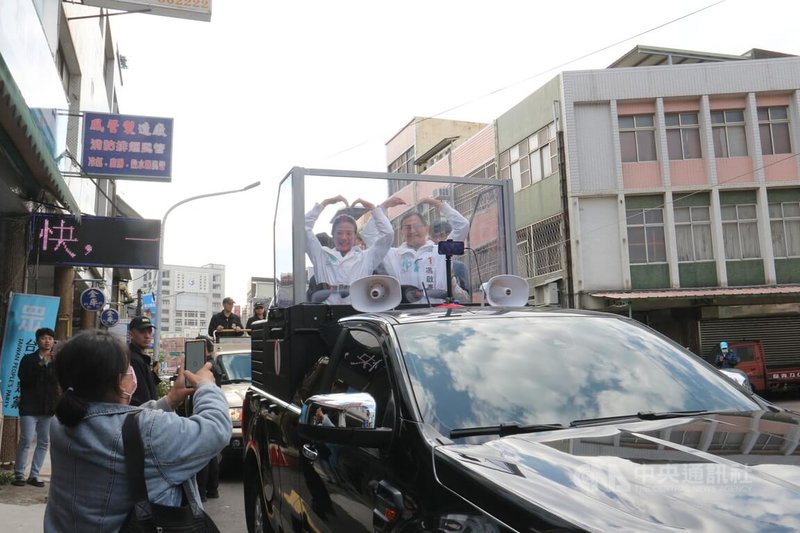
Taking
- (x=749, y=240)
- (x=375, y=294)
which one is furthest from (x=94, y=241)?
(x=749, y=240)

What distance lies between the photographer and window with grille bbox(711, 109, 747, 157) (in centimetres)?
2534

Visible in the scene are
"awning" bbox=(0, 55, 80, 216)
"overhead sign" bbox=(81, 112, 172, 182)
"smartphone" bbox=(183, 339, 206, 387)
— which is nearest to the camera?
"smartphone" bbox=(183, 339, 206, 387)

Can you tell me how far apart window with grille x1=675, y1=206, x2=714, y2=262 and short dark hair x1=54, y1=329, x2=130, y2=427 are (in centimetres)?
2536

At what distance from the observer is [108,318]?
2125cm

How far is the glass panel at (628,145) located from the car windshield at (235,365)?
760 inches

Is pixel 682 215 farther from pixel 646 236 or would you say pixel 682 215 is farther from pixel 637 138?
pixel 637 138

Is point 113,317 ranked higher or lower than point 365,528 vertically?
higher

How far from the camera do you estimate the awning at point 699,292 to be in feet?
77.2

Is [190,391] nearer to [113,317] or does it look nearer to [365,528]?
[365,528]

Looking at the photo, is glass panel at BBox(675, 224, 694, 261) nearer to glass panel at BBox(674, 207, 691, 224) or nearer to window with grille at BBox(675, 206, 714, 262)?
window with grille at BBox(675, 206, 714, 262)

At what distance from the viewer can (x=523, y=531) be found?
1.78 meters

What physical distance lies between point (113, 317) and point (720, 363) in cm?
1837

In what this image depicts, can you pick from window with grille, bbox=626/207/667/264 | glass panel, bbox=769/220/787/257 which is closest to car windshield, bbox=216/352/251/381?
window with grille, bbox=626/207/667/264

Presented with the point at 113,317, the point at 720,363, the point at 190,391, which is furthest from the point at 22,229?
the point at 720,363
